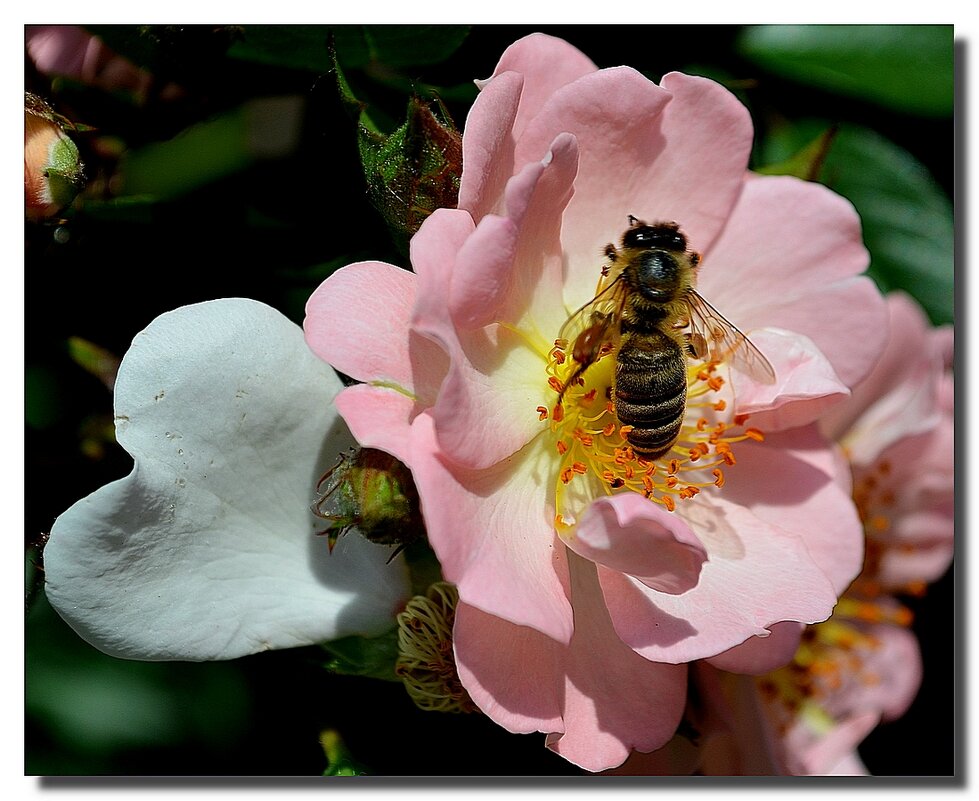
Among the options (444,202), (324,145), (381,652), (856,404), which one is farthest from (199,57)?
(856,404)

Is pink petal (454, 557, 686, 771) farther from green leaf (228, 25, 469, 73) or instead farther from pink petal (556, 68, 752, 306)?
green leaf (228, 25, 469, 73)

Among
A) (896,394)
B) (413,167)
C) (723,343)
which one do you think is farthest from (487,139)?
(896,394)

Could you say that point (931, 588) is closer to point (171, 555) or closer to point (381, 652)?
point (381, 652)

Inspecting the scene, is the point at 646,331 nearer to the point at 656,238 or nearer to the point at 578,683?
the point at 656,238

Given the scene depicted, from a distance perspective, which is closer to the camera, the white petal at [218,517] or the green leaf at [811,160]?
the white petal at [218,517]

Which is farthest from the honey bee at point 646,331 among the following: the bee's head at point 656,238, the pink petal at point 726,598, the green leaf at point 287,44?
the green leaf at point 287,44

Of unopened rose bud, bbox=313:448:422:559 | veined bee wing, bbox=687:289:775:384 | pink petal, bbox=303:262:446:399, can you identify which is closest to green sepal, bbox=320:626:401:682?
unopened rose bud, bbox=313:448:422:559

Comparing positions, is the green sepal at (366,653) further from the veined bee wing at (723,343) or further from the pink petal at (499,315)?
the veined bee wing at (723,343)
